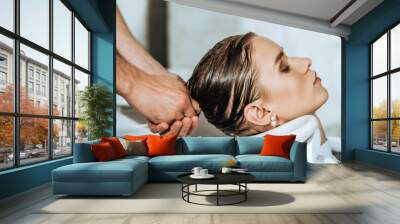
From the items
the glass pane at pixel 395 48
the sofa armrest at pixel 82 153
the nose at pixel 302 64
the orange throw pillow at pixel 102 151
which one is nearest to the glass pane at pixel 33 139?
the sofa armrest at pixel 82 153

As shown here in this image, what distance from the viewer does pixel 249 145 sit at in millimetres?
7148

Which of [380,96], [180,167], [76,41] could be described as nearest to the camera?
[180,167]

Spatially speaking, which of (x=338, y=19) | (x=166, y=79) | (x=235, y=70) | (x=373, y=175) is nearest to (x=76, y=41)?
(x=166, y=79)

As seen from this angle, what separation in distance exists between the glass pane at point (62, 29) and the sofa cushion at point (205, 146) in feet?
8.83

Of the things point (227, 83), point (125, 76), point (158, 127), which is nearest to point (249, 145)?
point (227, 83)

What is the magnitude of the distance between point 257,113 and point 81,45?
4.20 metres

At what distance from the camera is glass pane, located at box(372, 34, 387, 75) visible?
8.90m

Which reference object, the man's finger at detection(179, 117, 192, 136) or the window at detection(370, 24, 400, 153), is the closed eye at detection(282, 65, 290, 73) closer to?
the window at detection(370, 24, 400, 153)

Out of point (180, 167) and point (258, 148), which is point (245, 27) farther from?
point (180, 167)

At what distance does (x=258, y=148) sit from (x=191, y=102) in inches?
101

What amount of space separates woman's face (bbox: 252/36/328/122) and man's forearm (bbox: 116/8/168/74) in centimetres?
234

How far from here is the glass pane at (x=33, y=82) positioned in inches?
219

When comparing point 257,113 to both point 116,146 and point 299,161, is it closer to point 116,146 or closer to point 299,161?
point 299,161

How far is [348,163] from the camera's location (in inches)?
360
